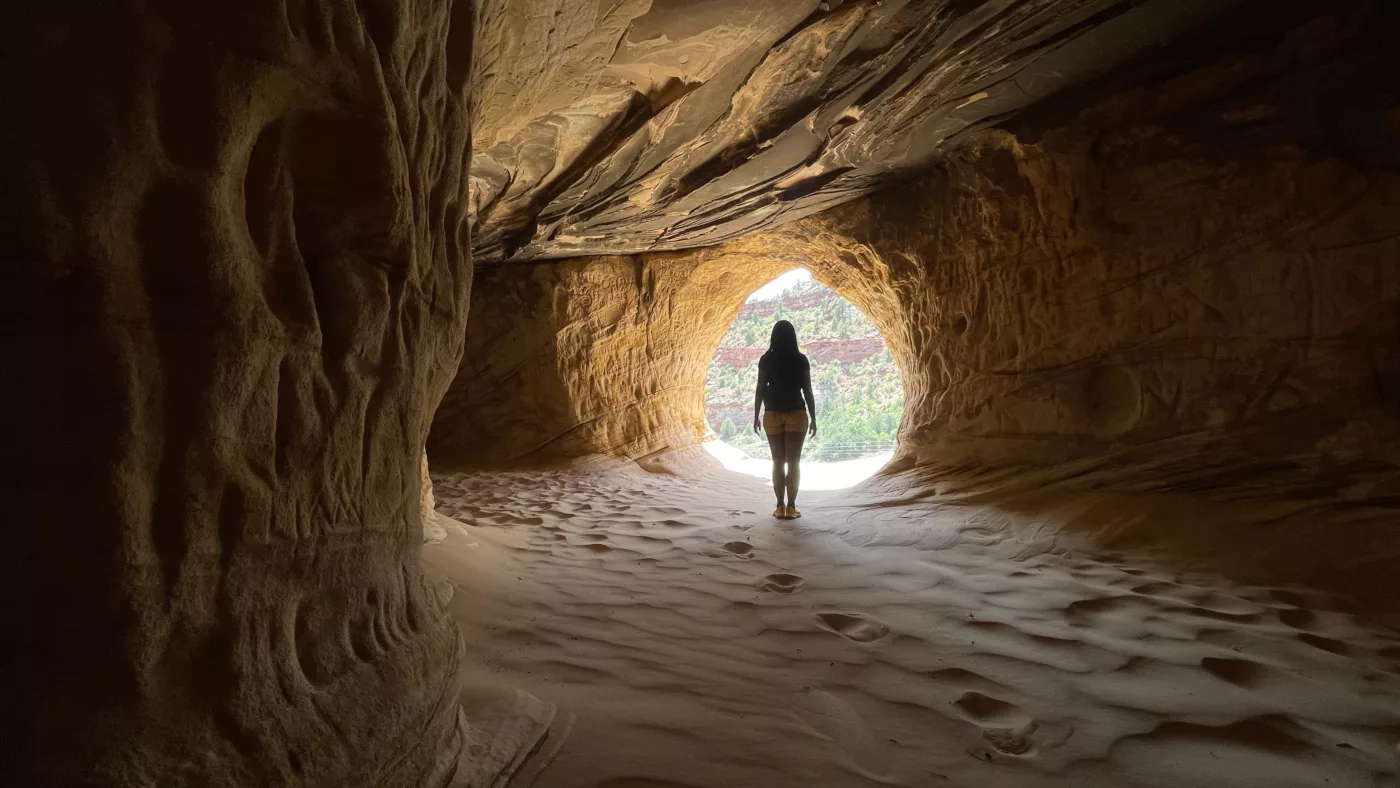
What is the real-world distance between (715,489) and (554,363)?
3.35 m

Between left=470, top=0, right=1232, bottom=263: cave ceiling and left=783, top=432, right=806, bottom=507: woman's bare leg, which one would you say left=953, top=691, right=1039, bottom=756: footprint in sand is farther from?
left=783, top=432, right=806, bottom=507: woman's bare leg

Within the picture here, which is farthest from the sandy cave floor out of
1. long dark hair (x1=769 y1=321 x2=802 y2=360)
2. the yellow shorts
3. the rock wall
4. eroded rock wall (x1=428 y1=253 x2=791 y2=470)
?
eroded rock wall (x1=428 y1=253 x2=791 y2=470)

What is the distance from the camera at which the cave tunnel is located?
2.97 ft

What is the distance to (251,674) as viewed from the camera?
1036 mm

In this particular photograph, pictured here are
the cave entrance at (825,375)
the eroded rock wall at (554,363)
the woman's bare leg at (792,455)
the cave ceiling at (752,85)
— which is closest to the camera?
the cave ceiling at (752,85)

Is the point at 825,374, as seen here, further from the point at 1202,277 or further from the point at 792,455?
the point at 1202,277

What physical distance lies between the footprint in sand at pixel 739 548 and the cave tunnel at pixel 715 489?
0.07m

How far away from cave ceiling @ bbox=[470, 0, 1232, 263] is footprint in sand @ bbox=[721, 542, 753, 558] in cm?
282

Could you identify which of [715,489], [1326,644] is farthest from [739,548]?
[715,489]

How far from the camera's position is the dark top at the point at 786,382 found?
5.09 meters

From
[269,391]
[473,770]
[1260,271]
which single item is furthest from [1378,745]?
[1260,271]

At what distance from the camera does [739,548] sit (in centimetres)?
388

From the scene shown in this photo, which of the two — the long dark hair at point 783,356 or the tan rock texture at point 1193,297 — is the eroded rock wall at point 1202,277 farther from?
the long dark hair at point 783,356

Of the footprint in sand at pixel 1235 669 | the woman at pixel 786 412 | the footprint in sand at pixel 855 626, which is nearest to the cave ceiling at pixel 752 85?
the woman at pixel 786 412
